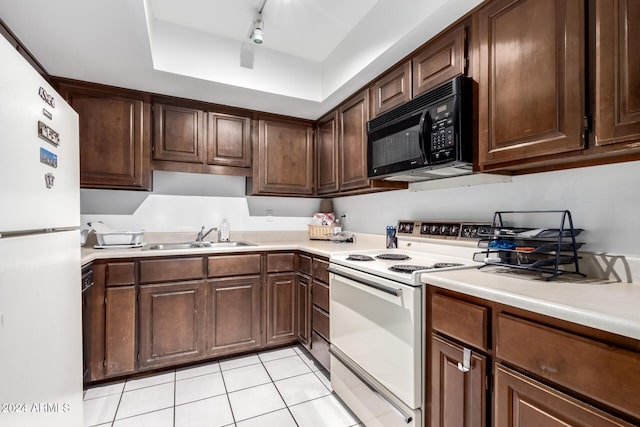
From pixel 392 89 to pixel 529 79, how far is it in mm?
876

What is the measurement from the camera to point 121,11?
1.49 m

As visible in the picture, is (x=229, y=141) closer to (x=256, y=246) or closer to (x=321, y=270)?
(x=256, y=246)

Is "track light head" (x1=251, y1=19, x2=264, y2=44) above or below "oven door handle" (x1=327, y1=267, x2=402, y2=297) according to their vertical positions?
above

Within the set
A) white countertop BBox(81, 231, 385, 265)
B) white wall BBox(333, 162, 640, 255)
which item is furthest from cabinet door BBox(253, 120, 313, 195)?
white wall BBox(333, 162, 640, 255)

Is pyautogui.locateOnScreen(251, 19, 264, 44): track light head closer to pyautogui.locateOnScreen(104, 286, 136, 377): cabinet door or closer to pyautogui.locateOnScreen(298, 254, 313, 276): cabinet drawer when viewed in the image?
pyautogui.locateOnScreen(298, 254, 313, 276): cabinet drawer

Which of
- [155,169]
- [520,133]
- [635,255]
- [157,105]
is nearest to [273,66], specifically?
[157,105]

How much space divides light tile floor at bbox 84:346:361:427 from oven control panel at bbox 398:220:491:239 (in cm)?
118

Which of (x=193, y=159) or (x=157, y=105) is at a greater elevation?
(x=157, y=105)

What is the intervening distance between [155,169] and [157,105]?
1.71 feet

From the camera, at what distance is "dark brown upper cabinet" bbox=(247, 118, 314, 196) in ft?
8.99

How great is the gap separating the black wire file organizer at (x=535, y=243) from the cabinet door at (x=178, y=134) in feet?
7.44

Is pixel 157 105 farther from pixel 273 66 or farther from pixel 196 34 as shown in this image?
pixel 273 66

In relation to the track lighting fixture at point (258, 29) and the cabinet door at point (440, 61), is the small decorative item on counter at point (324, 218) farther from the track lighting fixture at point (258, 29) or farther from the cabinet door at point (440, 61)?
the track lighting fixture at point (258, 29)

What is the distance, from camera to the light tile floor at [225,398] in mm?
1639
